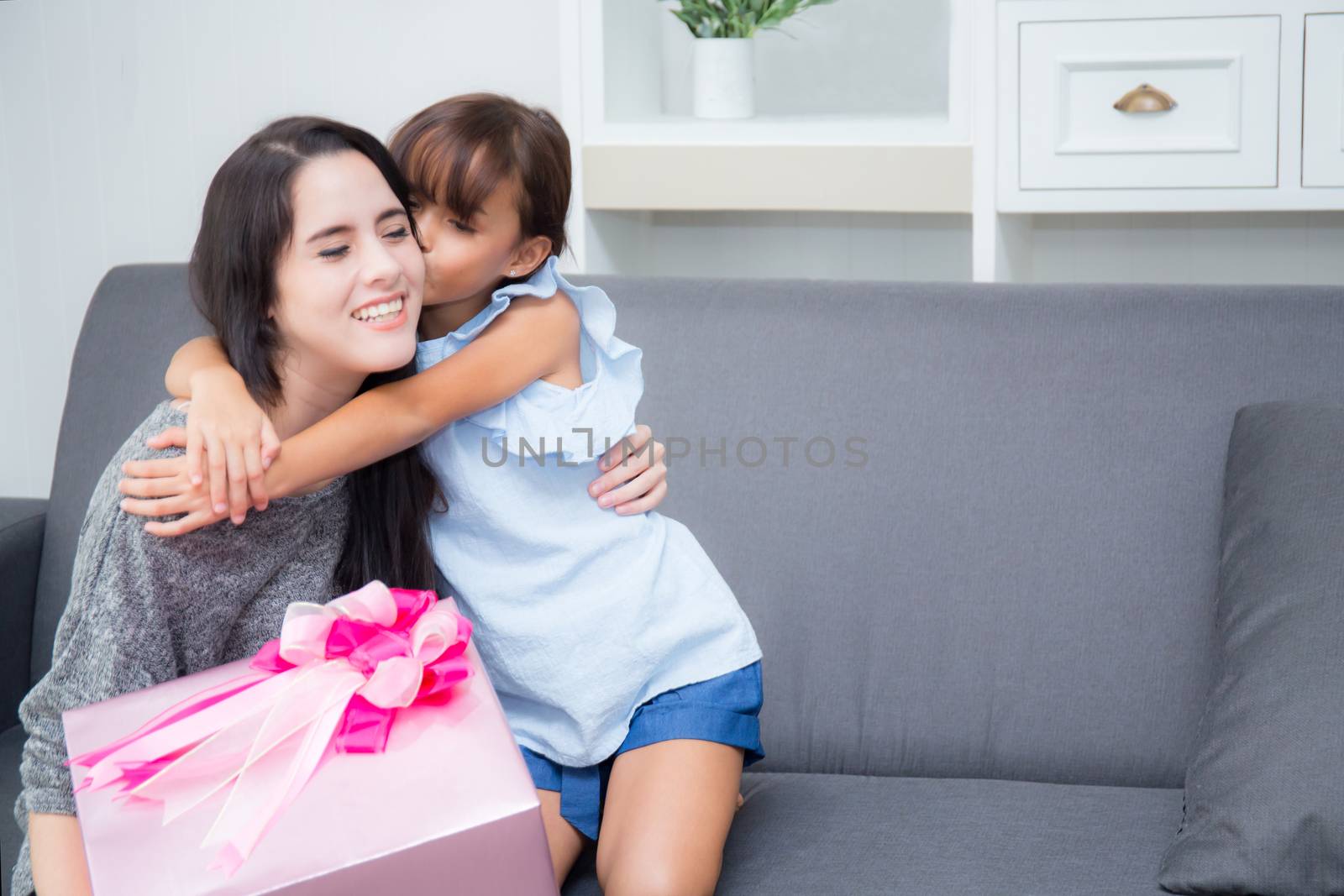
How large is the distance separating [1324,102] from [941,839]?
105 centimetres

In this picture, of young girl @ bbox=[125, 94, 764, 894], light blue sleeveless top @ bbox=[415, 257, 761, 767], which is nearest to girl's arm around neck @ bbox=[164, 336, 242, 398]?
young girl @ bbox=[125, 94, 764, 894]

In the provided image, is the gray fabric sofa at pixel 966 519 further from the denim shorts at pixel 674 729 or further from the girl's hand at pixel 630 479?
the girl's hand at pixel 630 479

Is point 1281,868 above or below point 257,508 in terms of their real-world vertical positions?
below

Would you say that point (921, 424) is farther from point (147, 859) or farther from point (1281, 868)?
point (147, 859)

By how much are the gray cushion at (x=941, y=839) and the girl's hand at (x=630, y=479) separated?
36 centimetres

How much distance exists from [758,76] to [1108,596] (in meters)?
1.04

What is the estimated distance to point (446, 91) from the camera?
7.21ft

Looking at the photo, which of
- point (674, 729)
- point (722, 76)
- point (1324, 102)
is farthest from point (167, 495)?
point (1324, 102)

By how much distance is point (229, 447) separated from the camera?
3.51 feet

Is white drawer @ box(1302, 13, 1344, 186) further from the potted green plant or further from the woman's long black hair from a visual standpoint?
the woman's long black hair

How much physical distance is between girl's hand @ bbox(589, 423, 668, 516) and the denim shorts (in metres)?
0.20

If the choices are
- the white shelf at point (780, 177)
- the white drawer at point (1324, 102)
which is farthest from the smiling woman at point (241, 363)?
the white drawer at point (1324, 102)

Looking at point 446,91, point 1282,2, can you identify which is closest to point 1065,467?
point 1282,2

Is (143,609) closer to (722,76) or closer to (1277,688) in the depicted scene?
(1277,688)
